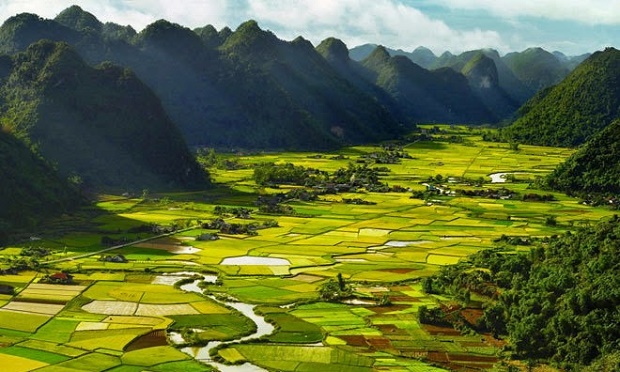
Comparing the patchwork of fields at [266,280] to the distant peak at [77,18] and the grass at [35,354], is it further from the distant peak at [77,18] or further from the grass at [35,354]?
the distant peak at [77,18]

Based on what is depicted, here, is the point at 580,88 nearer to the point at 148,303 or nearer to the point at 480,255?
the point at 480,255

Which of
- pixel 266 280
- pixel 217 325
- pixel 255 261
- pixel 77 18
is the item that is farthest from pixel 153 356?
pixel 77 18

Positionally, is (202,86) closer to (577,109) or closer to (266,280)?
(577,109)

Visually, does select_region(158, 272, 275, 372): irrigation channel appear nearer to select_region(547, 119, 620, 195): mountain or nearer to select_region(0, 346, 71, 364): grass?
select_region(0, 346, 71, 364): grass

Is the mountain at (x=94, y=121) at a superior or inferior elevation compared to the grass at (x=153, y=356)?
superior

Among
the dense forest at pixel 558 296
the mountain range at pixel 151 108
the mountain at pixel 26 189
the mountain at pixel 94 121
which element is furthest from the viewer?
the mountain at pixel 94 121

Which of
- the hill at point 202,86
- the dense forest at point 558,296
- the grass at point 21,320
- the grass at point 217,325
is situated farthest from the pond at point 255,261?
the hill at point 202,86

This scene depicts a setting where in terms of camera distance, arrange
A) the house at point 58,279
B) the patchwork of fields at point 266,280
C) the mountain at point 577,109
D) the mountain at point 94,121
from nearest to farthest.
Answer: the patchwork of fields at point 266,280 → the house at point 58,279 → the mountain at point 94,121 → the mountain at point 577,109
